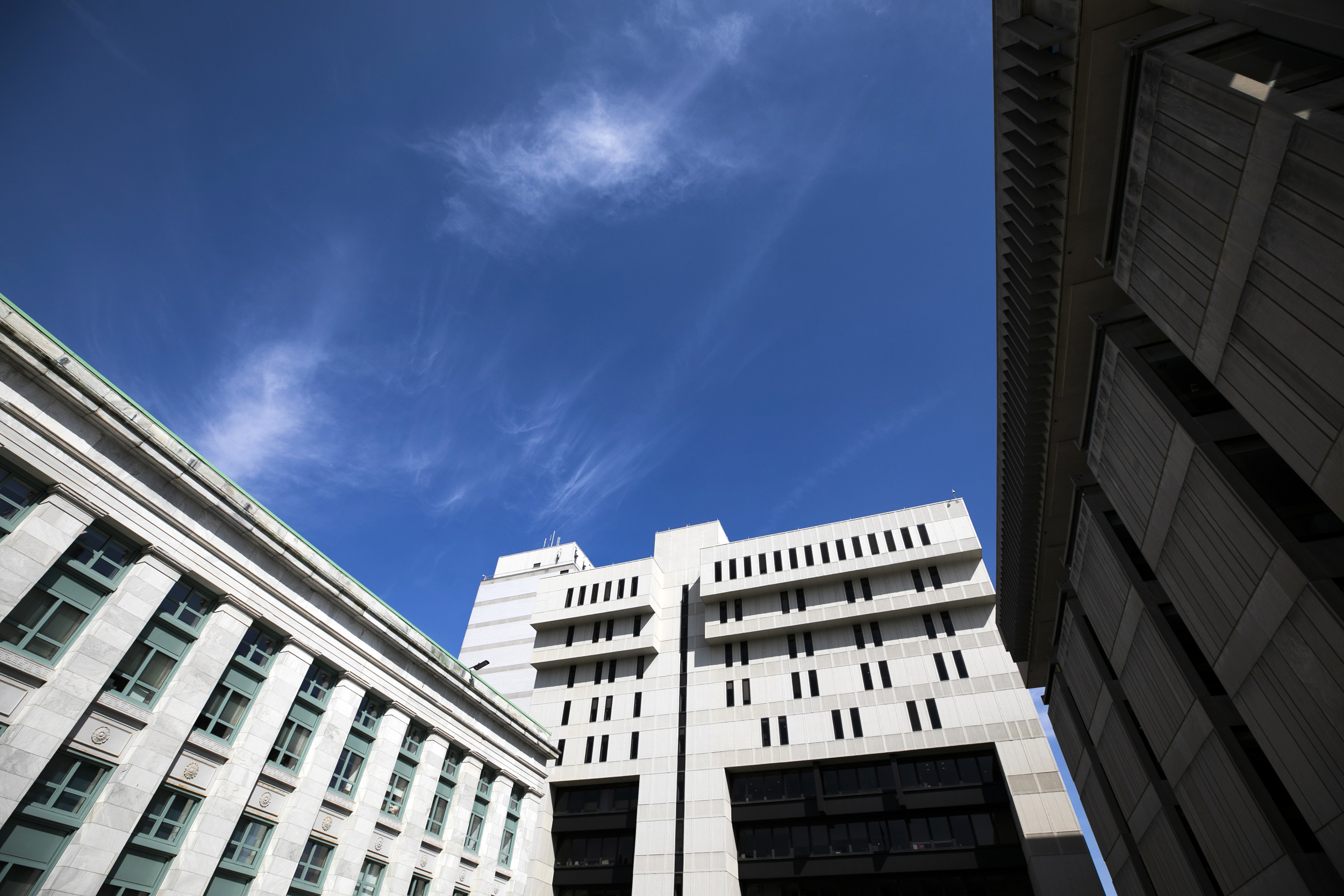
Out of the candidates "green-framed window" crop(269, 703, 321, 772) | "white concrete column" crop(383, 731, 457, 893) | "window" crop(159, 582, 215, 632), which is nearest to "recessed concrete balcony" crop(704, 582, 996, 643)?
"white concrete column" crop(383, 731, 457, 893)

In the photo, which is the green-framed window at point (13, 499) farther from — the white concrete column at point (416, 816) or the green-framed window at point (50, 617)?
the white concrete column at point (416, 816)

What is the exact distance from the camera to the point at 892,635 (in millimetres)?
46438

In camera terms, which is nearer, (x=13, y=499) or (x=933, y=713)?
(x=13, y=499)

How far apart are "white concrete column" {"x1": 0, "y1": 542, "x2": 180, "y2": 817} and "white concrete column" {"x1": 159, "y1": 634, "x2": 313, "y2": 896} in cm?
594

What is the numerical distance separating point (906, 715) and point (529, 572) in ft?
155

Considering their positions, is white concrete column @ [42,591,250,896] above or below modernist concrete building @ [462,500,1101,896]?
below

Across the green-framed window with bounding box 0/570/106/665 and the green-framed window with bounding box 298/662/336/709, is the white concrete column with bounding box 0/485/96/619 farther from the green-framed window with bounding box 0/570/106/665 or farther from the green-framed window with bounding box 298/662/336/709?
the green-framed window with bounding box 298/662/336/709

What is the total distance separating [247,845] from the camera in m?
25.4

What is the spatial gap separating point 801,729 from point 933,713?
29.7ft

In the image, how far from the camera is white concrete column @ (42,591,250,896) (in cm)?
1998

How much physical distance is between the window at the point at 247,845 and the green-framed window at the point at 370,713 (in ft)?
19.9

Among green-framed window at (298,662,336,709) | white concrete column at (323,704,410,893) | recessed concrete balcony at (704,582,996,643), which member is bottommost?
white concrete column at (323,704,410,893)

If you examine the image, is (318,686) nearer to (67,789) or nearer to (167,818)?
(167,818)

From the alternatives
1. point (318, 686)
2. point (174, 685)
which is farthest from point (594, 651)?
point (174, 685)
